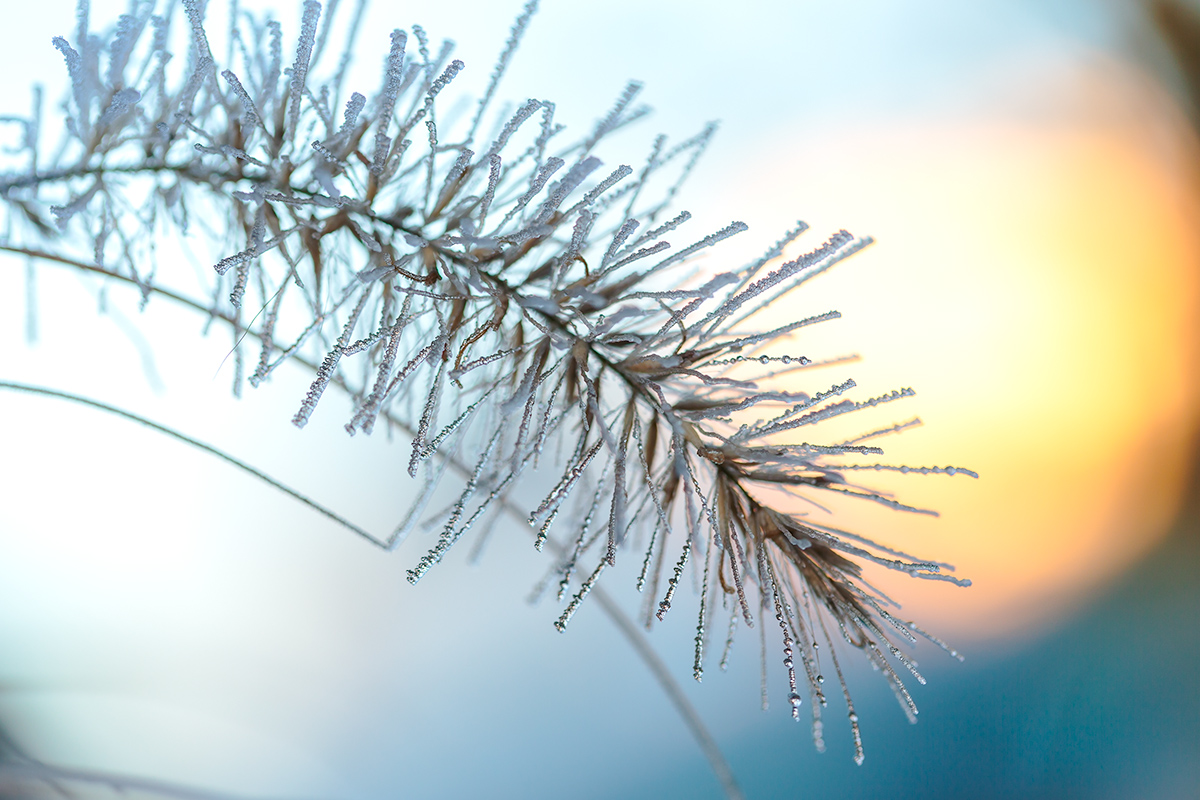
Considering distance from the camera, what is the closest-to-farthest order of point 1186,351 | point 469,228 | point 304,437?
point 469,228 → point 304,437 → point 1186,351

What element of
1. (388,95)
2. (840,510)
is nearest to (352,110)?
(388,95)

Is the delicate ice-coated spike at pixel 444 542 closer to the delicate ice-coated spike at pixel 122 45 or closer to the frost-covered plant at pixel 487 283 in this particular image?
the frost-covered plant at pixel 487 283

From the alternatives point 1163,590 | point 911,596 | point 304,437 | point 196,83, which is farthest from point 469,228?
point 1163,590

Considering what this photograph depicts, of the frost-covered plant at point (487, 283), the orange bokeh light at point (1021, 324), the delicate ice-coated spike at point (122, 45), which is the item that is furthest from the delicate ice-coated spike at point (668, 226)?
the orange bokeh light at point (1021, 324)

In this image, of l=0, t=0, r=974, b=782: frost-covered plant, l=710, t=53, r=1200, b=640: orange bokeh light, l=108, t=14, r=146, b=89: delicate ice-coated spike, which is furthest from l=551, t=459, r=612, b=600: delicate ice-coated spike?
l=710, t=53, r=1200, b=640: orange bokeh light

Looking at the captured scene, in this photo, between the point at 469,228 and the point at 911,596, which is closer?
the point at 469,228

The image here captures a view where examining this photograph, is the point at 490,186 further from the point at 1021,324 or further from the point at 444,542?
the point at 1021,324

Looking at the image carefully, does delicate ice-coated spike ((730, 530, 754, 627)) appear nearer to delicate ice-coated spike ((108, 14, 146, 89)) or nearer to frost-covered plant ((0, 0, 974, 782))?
frost-covered plant ((0, 0, 974, 782))

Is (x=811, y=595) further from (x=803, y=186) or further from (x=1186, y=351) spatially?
(x=1186, y=351)
